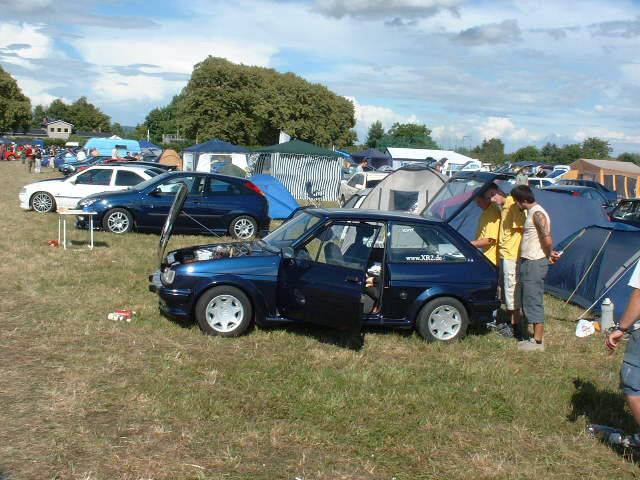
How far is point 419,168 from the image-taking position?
1396cm

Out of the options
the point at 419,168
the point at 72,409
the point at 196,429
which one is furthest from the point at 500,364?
the point at 419,168

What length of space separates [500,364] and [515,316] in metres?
1.30

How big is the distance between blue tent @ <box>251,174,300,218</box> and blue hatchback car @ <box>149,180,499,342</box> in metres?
11.2

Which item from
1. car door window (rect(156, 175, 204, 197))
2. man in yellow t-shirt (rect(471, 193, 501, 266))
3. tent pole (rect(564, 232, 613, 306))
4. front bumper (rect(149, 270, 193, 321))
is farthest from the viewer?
car door window (rect(156, 175, 204, 197))

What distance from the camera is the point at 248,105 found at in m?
65.4

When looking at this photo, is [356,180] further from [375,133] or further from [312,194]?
[375,133]

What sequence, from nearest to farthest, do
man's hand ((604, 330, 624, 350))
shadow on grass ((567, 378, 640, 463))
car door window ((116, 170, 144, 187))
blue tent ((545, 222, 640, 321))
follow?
man's hand ((604, 330, 624, 350))
shadow on grass ((567, 378, 640, 463))
blue tent ((545, 222, 640, 321))
car door window ((116, 170, 144, 187))

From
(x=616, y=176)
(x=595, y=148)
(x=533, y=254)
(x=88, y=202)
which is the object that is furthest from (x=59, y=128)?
(x=533, y=254)

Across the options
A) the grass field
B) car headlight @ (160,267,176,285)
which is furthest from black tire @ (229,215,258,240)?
car headlight @ (160,267,176,285)

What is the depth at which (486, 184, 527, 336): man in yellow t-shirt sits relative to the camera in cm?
769

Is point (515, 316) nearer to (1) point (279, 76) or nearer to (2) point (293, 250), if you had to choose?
(2) point (293, 250)

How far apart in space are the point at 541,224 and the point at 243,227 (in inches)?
344

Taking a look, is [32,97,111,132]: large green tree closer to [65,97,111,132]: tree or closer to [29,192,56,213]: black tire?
[65,97,111,132]: tree

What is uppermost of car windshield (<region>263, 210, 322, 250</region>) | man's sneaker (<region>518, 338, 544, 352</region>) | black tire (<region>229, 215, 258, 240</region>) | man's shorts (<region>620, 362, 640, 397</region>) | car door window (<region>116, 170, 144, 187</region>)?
car door window (<region>116, 170, 144, 187</region>)
